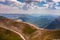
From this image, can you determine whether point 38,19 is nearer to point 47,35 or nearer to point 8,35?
point 47,35

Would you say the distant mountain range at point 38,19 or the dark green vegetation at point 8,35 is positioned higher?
the distant mountain range at point 38,19

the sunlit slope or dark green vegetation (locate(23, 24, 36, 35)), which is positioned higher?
dark green vegetation (locate(23, 24, 36, 35))

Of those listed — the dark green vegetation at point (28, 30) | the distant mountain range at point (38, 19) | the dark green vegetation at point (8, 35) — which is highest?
the distant mountain range at point (38, 19)

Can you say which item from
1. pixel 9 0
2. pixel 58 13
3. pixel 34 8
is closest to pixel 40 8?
pixel 34 8

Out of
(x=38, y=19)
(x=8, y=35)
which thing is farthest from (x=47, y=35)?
(x=8, y=35)

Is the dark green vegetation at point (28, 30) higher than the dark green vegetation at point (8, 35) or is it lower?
higher

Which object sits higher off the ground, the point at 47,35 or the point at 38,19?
the point at 38,19

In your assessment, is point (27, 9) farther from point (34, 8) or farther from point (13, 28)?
point (13, 28)

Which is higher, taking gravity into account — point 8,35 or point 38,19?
point 38,19

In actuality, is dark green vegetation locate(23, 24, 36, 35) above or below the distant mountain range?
below

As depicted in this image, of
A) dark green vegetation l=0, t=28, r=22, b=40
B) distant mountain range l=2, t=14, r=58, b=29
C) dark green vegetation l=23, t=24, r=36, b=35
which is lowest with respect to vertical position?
dark green vegetation l=0, t=28, r=22, b=40

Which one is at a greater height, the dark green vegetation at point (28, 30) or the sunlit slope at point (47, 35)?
the dark green vegetation at point (28, 30)

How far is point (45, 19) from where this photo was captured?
1.55 m

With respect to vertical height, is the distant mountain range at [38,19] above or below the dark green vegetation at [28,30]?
above
